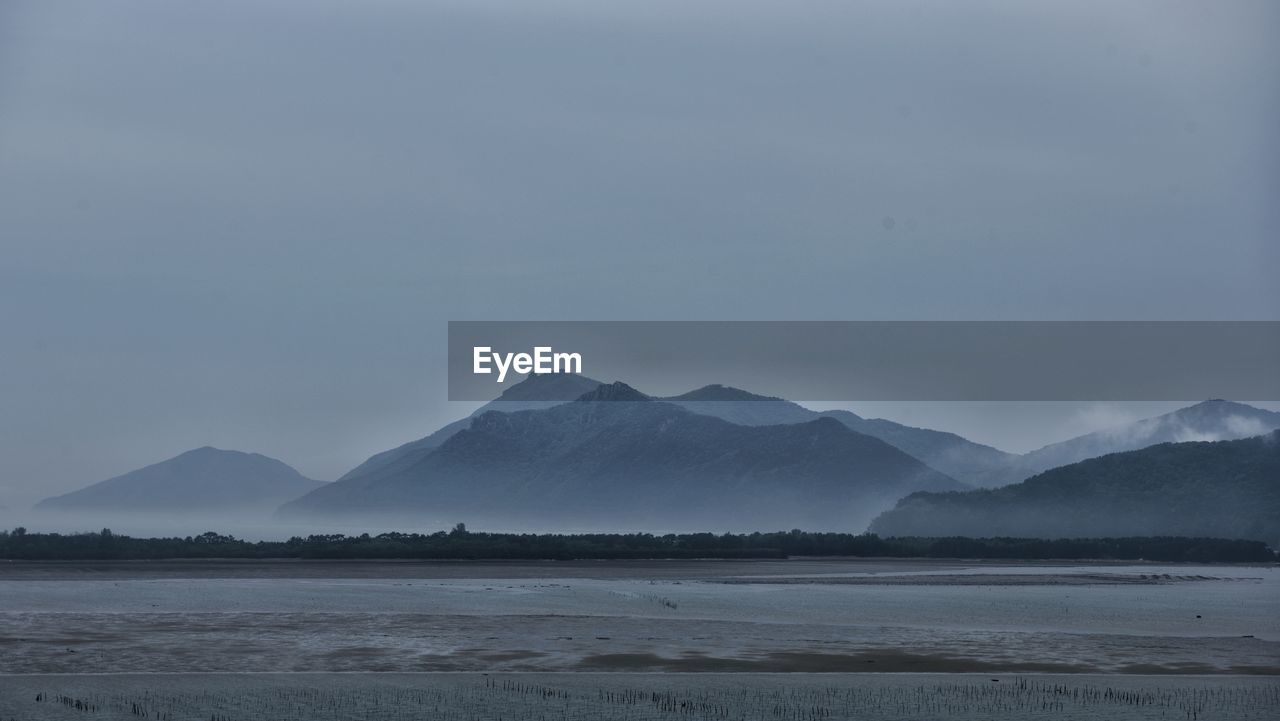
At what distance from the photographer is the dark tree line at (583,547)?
111812 millimetres

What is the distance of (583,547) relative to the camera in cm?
12838

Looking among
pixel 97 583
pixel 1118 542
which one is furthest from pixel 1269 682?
pixel 1118 542

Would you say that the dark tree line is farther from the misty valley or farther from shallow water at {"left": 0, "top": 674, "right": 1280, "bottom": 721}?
shallow water at {"left": 0, "top": 674, "right": 1280, "bottom": 721}

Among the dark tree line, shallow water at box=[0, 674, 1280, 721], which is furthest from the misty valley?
the dark tree line

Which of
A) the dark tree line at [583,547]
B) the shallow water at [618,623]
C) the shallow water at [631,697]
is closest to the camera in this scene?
the shallow water at [631,697]

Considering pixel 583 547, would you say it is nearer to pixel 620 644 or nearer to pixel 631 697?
pixel 620 644

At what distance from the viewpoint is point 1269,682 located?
42250 millimetres

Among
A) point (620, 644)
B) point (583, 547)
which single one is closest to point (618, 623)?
point (620, 644)

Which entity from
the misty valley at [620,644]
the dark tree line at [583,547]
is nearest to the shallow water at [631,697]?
the misty valley at [620,644]

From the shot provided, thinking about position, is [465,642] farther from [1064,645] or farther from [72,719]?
[1064,645]

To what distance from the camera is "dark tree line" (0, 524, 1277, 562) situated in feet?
367

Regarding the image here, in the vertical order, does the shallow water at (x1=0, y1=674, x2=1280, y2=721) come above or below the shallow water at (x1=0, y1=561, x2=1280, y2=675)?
below

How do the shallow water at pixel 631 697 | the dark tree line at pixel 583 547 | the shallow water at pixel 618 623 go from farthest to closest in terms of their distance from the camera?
the dark tree line at pixel 583 547 < the shallow water at pixel 618 623 < the shallow water at pixel 631 697

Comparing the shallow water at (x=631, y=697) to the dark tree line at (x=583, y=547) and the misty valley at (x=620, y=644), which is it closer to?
the misty valley at (x=620, y=644)
